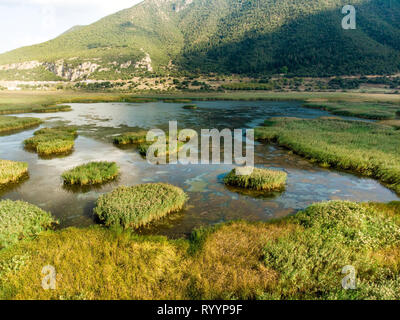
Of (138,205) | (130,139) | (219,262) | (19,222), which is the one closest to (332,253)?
(219,262)

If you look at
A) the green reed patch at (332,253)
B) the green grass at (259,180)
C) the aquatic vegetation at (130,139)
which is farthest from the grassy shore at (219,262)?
the aquatic vegetation at (130,139)

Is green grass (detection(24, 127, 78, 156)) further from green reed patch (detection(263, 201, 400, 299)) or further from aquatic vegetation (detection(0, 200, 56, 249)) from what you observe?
green reed patch (detection(263, 201, 400, 299))

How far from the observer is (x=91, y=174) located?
16.7 meters

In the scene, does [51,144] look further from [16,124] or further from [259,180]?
[259,180]

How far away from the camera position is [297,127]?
1350 inches

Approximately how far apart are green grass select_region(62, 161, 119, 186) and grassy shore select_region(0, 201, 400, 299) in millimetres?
6797

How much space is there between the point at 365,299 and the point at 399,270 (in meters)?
2.40

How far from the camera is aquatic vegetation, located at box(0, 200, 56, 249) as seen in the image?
362 inches

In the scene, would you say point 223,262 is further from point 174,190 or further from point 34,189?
point 34,189

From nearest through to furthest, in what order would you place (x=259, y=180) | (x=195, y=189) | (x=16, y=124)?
(x=259, y=180), (x=195, y=189), (x=16, y=124)

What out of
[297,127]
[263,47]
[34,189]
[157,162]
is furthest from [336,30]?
[34,189]

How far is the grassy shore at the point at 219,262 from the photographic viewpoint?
21.5 ft

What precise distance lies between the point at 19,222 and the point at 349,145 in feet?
86.2

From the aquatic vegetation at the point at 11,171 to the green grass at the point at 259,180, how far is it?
48.3 ft
